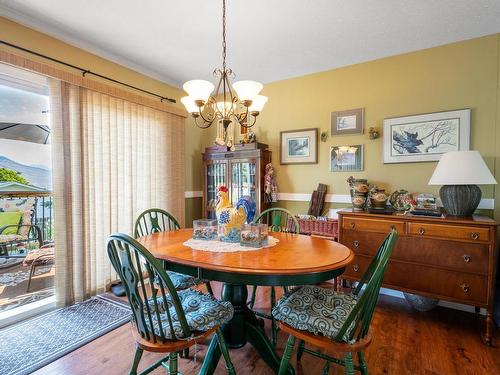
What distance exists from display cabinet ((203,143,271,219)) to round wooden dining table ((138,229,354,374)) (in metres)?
1.42

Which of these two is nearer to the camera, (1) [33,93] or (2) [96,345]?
(2) [96,345]

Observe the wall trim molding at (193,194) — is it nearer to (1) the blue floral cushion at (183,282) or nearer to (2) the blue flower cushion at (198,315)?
(1) the blue floral cushion at (183,282)

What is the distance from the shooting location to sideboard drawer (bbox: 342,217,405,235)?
2293 millimetres

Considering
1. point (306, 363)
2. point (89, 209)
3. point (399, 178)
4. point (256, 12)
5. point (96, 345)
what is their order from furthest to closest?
1. point (399, 178)
2. point (89, 209)
3. point (256, 12)
4. point (96, 345)
5. point (306, 363)

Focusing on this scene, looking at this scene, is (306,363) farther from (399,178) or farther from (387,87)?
(387,87)

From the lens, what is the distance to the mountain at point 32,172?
87.2 inches

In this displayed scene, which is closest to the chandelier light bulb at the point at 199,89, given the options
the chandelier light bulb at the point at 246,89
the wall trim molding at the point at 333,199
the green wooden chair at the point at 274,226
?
the chandelier light bulb at the point at 246,89

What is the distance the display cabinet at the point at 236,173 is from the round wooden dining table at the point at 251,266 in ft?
4.64

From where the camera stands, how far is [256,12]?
82.0 inches

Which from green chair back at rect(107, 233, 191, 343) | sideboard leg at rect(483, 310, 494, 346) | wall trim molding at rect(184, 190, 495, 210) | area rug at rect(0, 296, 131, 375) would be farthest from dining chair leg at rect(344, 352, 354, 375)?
wall trim molding at rect(184, 190, 495, 210)

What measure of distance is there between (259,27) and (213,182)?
2.00m

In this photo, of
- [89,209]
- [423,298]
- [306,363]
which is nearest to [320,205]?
[423,298]

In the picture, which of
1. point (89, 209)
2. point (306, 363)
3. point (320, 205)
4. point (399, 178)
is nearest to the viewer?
point (306, 363)

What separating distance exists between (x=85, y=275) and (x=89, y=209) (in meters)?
0.64
